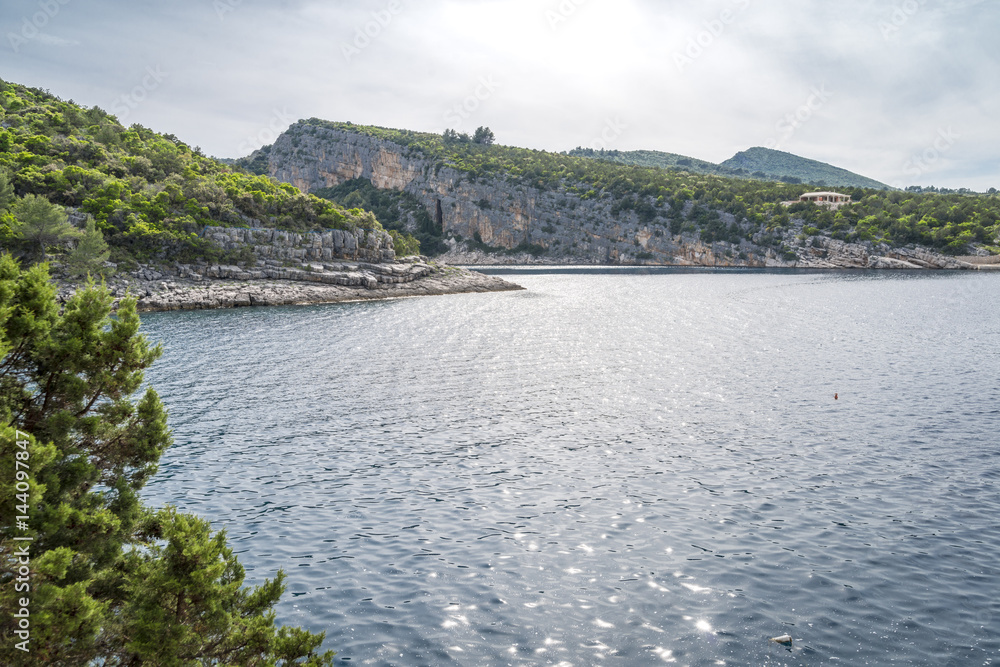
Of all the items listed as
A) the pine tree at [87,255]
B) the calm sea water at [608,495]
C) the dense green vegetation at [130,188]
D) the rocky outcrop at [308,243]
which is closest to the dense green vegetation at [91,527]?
the calm sea water at [608,495]

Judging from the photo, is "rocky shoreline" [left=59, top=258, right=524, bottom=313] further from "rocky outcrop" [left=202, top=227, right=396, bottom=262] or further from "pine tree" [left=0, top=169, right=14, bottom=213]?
"pine tree" [left=0, top=169, right=14, bottom=213]

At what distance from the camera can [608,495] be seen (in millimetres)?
21719

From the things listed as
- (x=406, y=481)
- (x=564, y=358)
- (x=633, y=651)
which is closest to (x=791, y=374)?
(x=564, y=358)

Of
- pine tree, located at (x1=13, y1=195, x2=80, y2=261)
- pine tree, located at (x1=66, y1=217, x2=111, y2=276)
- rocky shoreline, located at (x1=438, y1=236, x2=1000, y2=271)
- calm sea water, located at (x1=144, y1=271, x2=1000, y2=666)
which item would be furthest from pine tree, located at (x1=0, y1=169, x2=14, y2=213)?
rocky shoreline, located at (x1=438, y1=236, x2=1000, y2=271)

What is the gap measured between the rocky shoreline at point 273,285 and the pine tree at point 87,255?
2631 millimetres

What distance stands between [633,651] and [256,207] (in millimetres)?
95679

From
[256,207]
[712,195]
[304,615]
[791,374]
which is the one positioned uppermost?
[712,195]

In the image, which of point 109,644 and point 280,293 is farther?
point 280,293

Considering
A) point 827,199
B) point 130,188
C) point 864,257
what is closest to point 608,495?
point 130,188

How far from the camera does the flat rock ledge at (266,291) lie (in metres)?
74.2

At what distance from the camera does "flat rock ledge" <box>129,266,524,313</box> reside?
244 feet

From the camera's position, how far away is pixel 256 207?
94562 millimetres

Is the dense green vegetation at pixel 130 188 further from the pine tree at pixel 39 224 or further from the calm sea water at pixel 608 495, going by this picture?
the calm sea water at pixel 608 495

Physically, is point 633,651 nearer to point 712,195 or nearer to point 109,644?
point 109,644
